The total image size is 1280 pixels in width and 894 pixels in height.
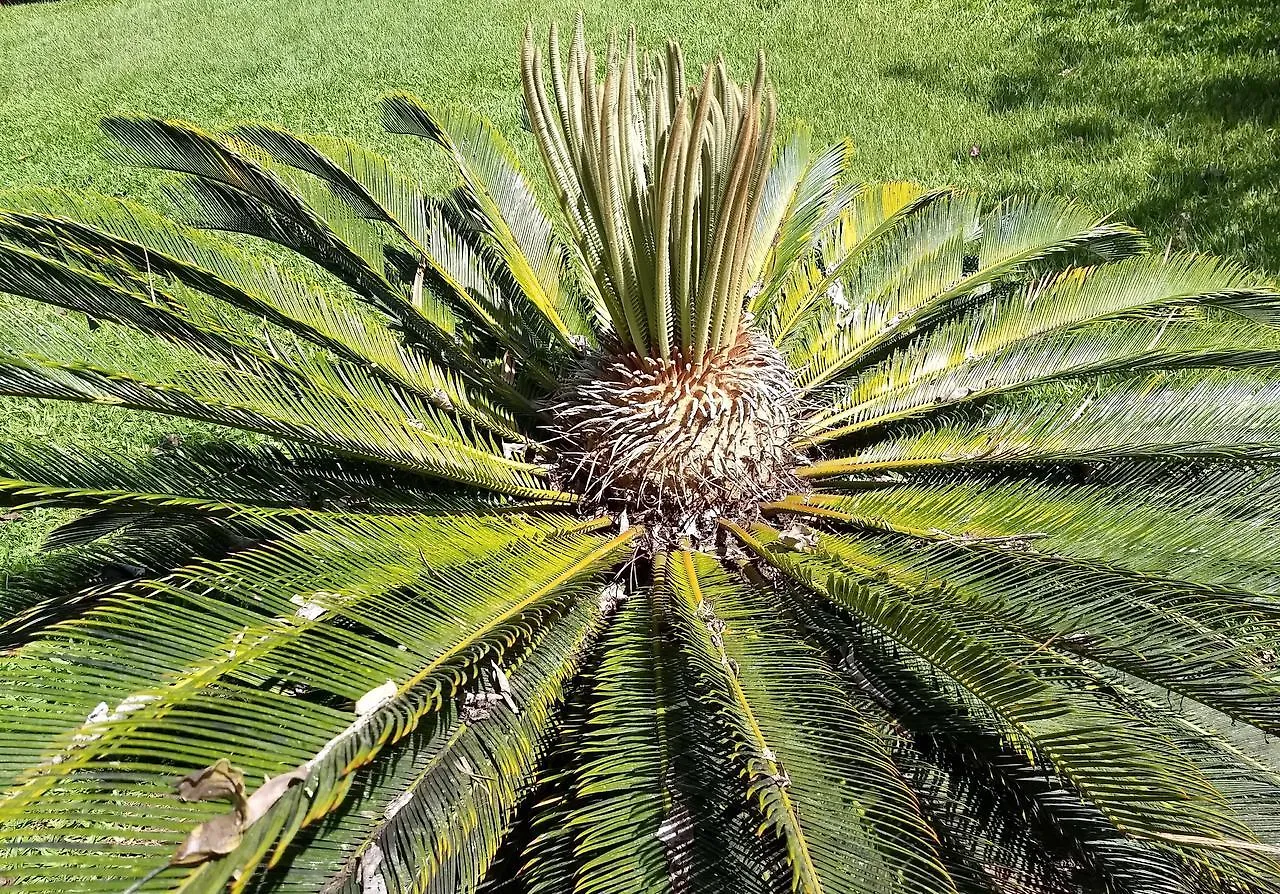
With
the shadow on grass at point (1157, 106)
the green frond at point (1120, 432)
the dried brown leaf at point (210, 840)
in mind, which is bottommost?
the dried brown leaf at point (210, 840)

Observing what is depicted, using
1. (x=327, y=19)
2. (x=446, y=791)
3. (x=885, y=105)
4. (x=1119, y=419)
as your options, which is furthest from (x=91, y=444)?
(x=327, y=19)

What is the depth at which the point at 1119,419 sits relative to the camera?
6.96 feet

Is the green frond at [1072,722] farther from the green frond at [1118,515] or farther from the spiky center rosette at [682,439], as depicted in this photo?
the spiky center rosette at [682,439]

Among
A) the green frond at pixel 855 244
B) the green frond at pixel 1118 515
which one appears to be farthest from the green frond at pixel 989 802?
the green frond at pixel 855 244

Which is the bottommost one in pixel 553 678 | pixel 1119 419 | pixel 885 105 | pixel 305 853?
pixel 305 853

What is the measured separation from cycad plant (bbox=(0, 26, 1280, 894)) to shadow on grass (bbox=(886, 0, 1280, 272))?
2.10 metres

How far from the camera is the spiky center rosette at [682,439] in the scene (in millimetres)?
1995

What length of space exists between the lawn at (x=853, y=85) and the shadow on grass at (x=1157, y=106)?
0.02m

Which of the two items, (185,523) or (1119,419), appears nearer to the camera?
(185,523)

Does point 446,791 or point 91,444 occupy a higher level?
point 91,444

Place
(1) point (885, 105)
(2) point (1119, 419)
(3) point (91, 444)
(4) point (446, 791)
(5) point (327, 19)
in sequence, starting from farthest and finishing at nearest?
1. (5) point (327, 19)
2. (1) point (885, 105)
3. (3) point (91, 444)
4. (2) point (1119, 419)
5. (4) point (446, 791)

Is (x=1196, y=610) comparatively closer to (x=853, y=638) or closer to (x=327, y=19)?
(x=853, y=638)

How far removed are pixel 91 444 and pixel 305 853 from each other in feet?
11.3

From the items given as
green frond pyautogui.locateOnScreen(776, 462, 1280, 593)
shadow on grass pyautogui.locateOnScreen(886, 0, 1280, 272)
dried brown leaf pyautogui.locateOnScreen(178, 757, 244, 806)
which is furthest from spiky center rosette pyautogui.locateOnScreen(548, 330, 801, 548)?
shadow on grass pyautogui.locateOnScreen(886, 0, 1280, 272)
